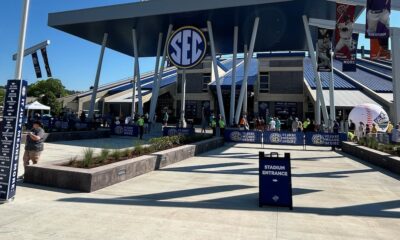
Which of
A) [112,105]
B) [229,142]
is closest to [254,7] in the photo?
[229,142]

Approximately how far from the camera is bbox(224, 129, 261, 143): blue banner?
21.7 metres

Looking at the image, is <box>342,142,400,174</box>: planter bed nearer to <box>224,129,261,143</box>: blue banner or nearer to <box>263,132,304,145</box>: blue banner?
<box>263,132,304,145</box>: blue banner

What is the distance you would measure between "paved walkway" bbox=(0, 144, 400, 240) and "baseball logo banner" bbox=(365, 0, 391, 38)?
20.8 ft

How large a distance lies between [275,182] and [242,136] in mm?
15796

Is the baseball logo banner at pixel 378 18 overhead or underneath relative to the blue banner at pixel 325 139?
overhead

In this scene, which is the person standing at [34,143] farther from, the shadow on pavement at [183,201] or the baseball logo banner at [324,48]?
the baseball logo banner at [324,48]

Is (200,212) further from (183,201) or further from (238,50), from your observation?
(238,50)

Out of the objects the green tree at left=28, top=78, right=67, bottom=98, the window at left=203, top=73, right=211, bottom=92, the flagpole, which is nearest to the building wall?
the window at left=203, top=73, right=211, bottom=92

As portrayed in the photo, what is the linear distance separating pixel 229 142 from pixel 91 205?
17058 millimetres

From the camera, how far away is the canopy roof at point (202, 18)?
2357 centimetres

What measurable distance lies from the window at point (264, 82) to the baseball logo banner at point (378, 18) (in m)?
32.9

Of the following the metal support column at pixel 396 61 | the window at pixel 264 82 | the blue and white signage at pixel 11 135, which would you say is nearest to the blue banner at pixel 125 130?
the metal support column at pixel 396 61

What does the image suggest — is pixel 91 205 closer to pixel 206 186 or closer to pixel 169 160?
pixel 206 186

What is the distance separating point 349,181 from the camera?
10.0 m
